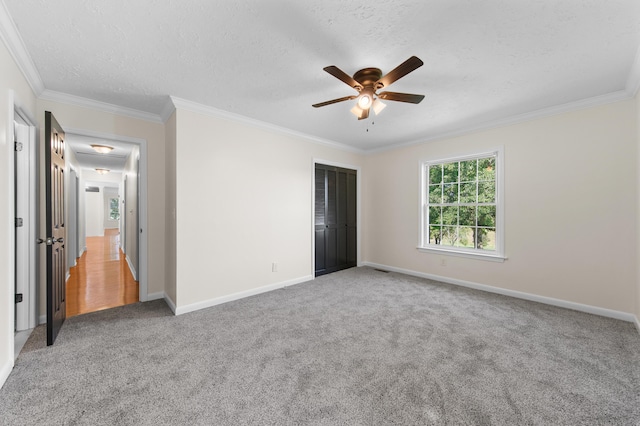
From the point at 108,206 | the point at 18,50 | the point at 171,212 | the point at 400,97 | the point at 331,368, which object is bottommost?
the point at 331,368

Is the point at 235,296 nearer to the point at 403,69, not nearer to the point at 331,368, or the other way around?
the point at 331,368

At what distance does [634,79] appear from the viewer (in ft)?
8.21

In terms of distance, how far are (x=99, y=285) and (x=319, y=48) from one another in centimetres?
471

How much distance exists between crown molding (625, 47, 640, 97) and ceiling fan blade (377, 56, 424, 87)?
188cm

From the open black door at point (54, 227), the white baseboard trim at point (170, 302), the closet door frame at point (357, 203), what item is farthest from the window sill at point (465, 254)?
the open black door at point (54, 227)

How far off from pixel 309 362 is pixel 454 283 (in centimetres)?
312

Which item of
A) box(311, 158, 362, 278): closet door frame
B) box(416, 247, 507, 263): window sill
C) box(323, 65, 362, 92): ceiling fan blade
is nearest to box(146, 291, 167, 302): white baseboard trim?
box(311, 158, 362, 278): closet door frame

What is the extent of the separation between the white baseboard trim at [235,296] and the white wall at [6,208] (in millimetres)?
1312

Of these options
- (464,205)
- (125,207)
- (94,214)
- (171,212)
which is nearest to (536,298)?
(464,205)

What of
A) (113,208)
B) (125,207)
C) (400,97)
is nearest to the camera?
(400,97)

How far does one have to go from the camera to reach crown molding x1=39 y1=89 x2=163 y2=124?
9.42 feet

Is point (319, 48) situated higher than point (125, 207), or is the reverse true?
point (319, 48)

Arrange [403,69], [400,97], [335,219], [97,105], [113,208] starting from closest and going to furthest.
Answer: [403,69] < [400,97] < [97,105] < [335,219] < [113,208]

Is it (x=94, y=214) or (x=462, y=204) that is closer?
(x=462, y=204)
